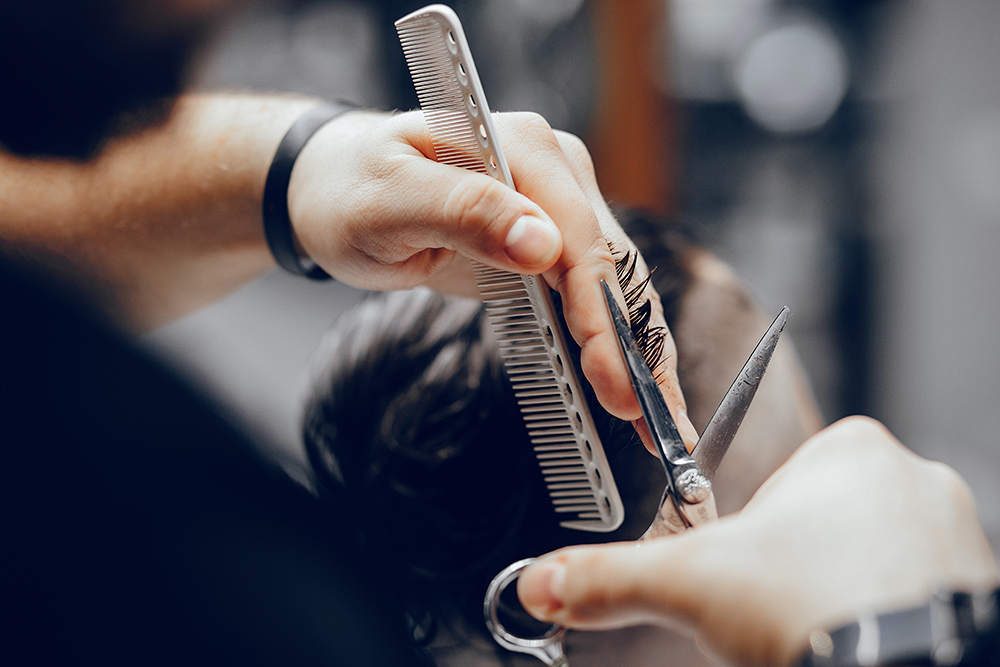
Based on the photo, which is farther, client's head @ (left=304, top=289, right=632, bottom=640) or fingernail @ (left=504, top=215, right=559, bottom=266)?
client's head @ (left=304, top=289, right=632, bottom=640)

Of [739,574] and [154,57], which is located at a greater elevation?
[154,57]

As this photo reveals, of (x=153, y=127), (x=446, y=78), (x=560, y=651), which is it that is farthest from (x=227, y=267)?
(x=560, y=651)

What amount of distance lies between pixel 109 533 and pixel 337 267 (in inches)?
11.1

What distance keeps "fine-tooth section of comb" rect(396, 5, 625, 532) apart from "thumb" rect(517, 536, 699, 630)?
140 mm

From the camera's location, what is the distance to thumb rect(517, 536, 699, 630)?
0.37 meters

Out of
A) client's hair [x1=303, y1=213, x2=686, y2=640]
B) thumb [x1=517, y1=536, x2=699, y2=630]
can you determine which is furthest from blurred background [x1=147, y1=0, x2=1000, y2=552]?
thumb [x1=517, y1=536, x2=699, y2=630]

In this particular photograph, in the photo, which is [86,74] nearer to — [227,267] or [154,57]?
[154,57]

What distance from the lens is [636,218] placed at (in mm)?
792

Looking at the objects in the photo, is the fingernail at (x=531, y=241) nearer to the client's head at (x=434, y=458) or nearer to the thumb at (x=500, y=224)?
the thumb at (x=500, y=224)

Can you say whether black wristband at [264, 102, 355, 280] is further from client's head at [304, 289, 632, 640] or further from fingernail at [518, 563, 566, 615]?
fingernail at [518, 563, 566, 615]

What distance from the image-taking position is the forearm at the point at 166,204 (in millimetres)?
652

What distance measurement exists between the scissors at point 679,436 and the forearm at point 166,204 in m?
0.43

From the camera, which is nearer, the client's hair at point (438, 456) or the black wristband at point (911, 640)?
the black wristband at point (911, 640)

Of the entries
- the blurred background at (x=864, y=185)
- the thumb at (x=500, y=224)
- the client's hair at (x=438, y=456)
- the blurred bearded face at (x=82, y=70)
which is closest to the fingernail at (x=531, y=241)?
the thumb at (x=500, y=224)
